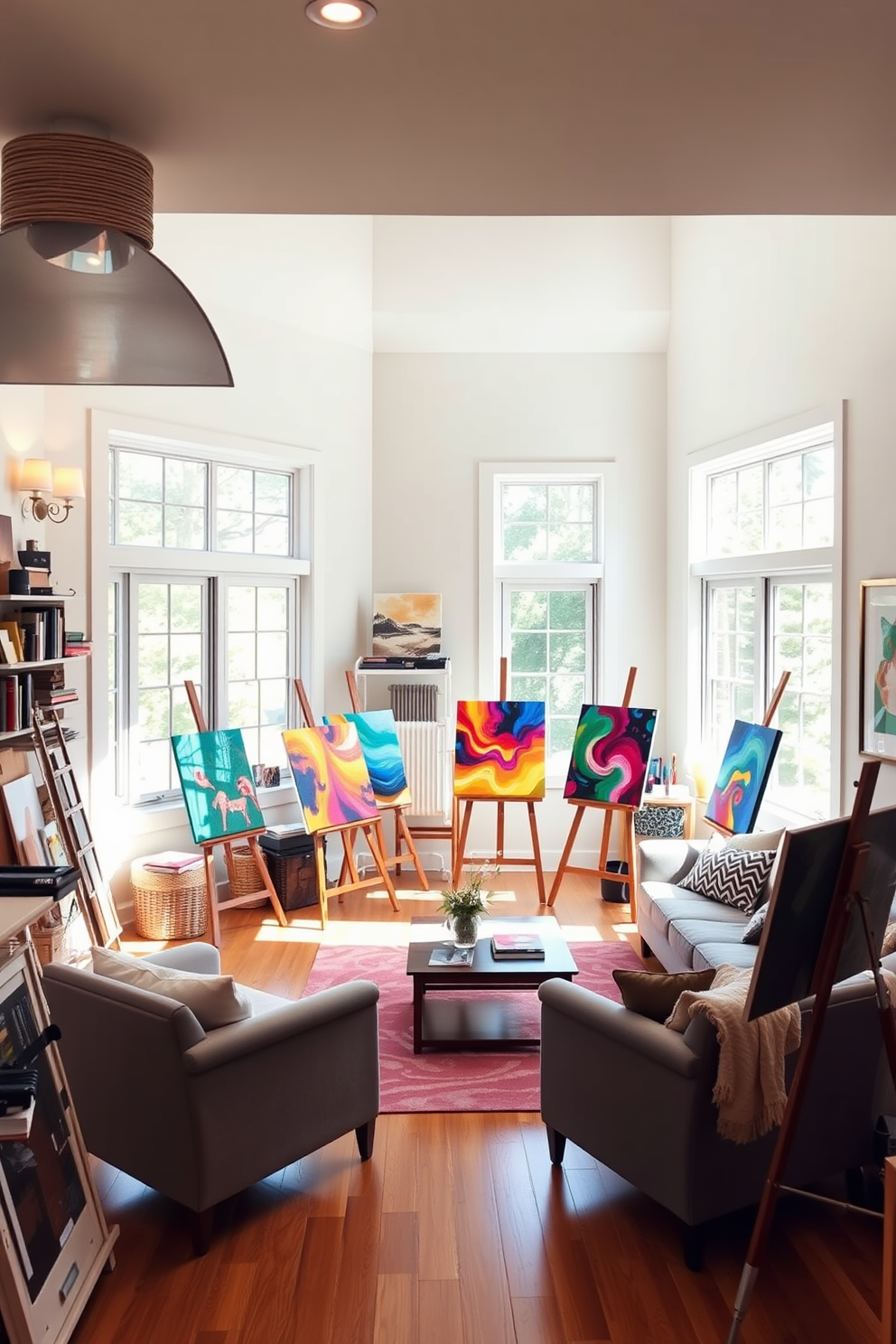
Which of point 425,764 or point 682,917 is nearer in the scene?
point 682,917

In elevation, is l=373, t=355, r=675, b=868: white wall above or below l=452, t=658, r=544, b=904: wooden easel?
above

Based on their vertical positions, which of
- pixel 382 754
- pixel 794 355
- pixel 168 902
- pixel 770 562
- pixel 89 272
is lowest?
pixel 168 902

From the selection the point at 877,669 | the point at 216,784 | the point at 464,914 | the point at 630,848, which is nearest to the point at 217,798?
the point at 216,784

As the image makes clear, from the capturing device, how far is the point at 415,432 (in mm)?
7441

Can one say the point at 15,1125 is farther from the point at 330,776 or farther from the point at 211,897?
the point at 330,776

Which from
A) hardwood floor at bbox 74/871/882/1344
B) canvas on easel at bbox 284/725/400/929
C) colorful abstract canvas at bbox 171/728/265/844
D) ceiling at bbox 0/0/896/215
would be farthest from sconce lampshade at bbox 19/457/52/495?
hardwood floor at bbox 74/871/882/1344

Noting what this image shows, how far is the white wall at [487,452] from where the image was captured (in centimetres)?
742

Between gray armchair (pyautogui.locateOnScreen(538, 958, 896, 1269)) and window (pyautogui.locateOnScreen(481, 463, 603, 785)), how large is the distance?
4.34 m

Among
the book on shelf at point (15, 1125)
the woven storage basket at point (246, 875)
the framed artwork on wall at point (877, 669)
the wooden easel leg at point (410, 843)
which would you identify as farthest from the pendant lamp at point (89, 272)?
the wooden easel leg at point (410, 843)

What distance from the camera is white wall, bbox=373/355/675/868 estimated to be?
7.42m

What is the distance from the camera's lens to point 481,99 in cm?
260

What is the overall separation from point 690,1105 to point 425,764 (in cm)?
455

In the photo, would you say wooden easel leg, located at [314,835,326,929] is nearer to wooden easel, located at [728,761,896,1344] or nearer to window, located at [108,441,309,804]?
window, located at [108,441,309,804]

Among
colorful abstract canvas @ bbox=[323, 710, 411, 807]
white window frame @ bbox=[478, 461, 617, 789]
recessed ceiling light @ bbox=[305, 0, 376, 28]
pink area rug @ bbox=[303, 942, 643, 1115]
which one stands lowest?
pink area rug @ bbox=[303, 942, 643, 1115]
